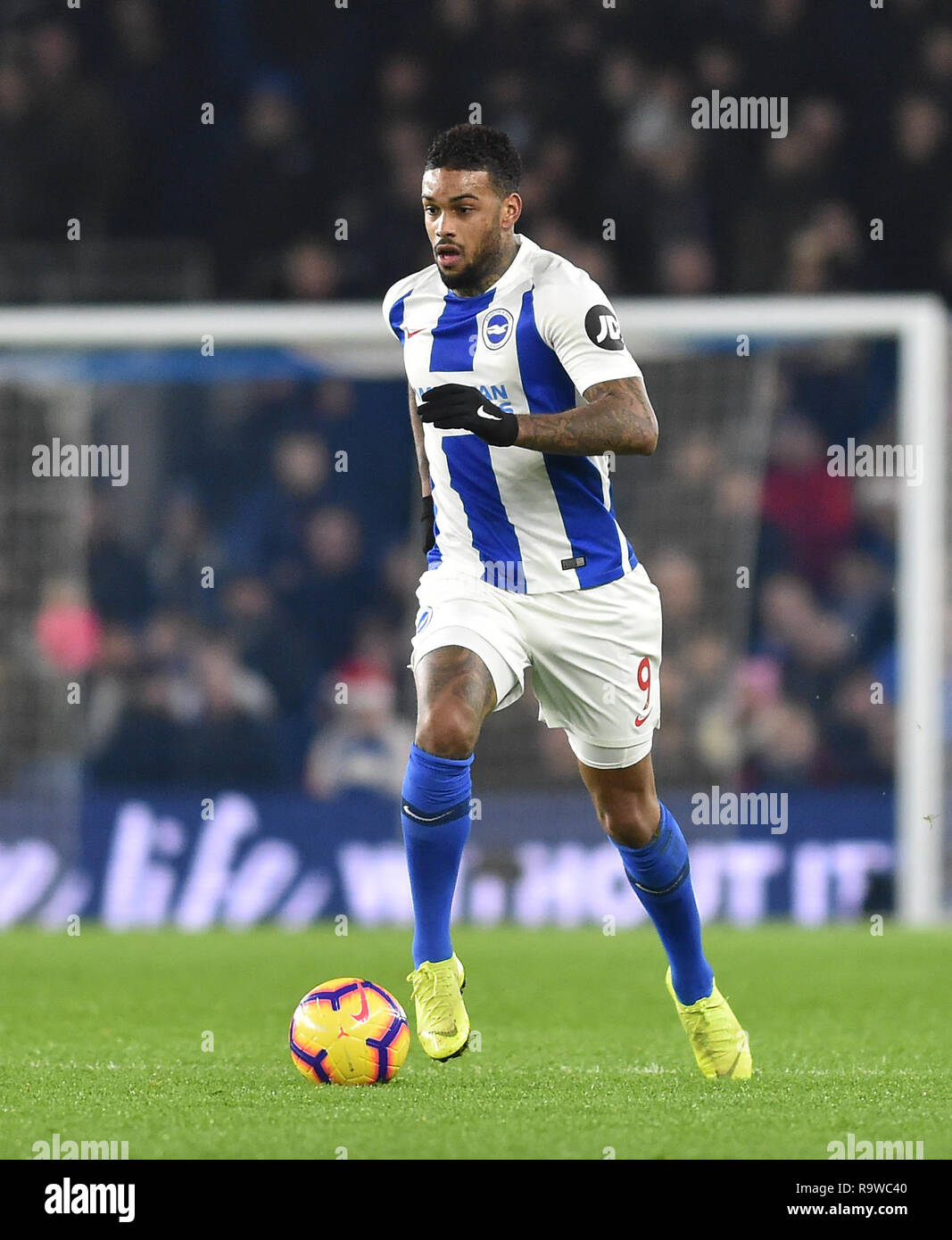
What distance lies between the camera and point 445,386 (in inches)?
181

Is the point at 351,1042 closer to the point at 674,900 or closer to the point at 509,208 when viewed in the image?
the point at 674,900

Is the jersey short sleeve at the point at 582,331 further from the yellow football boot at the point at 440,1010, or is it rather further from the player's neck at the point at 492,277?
the yellow football boot at the point at 440,1010

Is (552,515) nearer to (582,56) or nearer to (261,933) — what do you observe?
(261,933)

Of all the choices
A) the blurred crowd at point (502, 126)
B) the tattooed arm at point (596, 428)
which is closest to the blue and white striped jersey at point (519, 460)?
the tattooed arm at point (596, 428)

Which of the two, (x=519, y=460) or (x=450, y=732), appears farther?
(x=519, y=460)

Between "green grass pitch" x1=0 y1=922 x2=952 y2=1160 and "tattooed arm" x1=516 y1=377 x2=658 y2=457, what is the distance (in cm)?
151

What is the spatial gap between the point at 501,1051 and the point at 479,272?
2.14 meters

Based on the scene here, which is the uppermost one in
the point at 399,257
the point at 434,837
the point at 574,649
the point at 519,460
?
the point at 399,257

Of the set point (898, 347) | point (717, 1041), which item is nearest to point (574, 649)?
point (717, 1041)

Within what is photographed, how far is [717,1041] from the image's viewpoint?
4.96 meters

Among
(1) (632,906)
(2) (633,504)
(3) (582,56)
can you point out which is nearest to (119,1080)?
(1) (632,906)

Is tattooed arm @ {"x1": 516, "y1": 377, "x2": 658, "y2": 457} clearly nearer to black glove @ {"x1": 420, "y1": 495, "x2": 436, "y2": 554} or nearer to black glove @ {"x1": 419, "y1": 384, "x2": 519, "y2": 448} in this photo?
black glove @ {"x1": 419, "y1": 384, "x2": 519, "y2": 448}
